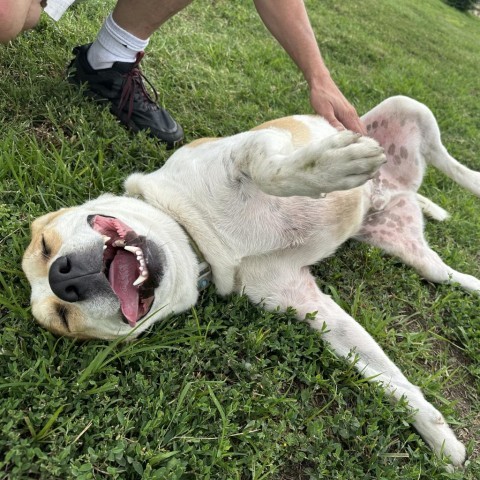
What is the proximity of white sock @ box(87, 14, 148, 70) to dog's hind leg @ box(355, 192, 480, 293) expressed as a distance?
228 cm

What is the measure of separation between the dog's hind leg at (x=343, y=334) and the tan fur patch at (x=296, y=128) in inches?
32.6

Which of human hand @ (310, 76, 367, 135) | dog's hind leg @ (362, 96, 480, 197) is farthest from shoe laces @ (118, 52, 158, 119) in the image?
dog's hind leg @ (362, 96, 480, 197)

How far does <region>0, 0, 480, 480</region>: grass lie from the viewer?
1.92m

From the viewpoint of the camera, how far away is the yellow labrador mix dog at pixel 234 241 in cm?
212

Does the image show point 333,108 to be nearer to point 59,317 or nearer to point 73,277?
point 73,277

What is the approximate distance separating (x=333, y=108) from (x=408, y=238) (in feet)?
3.74

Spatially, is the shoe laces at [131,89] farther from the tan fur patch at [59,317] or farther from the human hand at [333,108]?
the tan fur patch at [59,317]

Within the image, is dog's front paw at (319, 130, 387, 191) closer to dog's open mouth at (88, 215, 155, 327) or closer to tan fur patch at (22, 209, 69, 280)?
dog's open mouth at (88, 215, 155, 327)

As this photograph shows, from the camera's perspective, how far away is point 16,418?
5.94ft

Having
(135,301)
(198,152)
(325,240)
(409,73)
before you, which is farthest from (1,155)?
(409,73)

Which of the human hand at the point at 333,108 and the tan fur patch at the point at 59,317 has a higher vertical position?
the human hand at the point at 333,108

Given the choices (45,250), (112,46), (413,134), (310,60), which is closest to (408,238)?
(413,134)

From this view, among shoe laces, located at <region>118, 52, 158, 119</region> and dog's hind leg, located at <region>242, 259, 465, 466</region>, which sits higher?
shoe laces, located at <region>118, 52, 158, 119</region>

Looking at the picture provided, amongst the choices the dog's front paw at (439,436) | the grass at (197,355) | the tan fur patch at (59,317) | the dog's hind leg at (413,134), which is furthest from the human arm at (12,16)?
the dog's front paw at (439,436)
